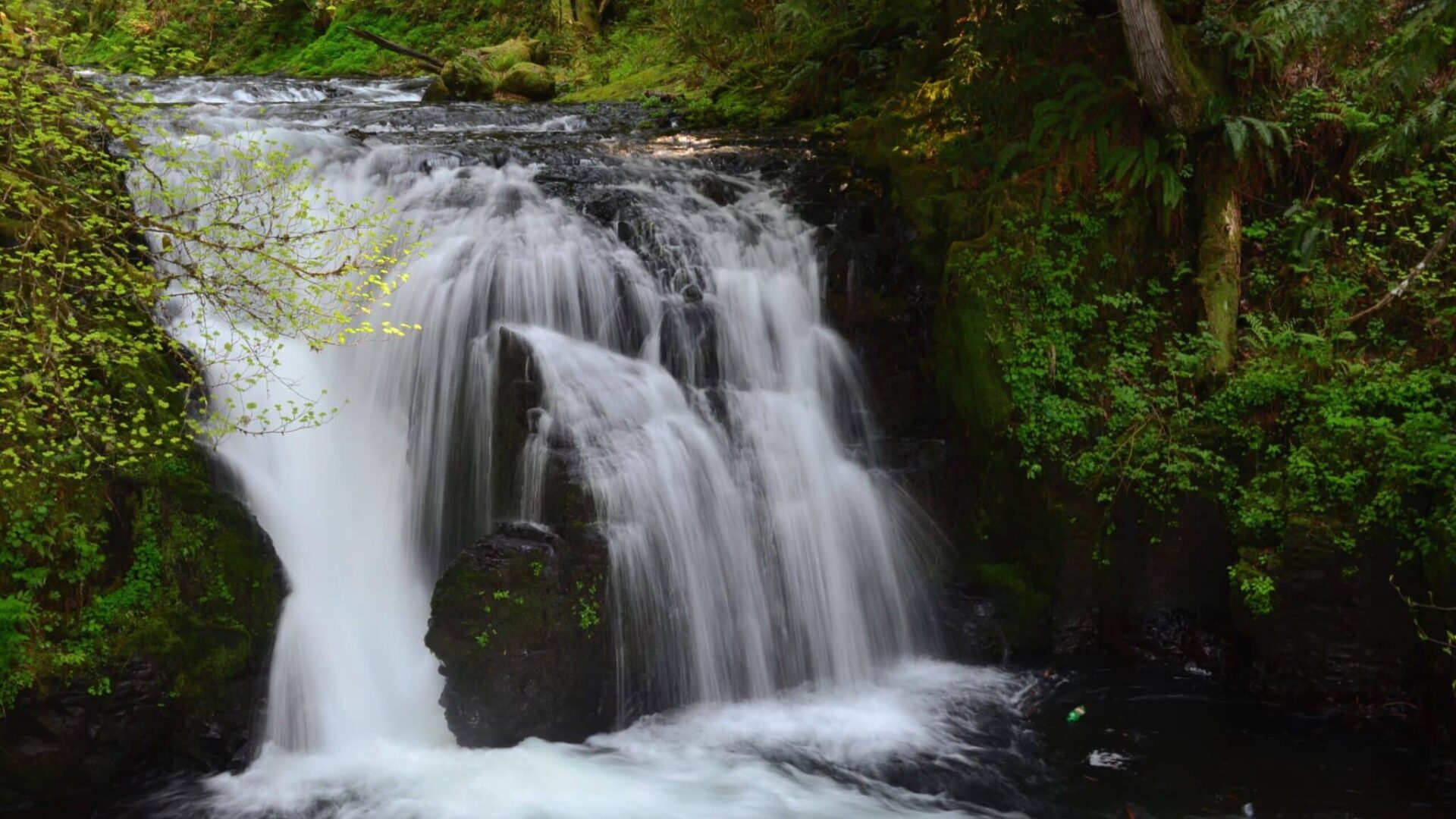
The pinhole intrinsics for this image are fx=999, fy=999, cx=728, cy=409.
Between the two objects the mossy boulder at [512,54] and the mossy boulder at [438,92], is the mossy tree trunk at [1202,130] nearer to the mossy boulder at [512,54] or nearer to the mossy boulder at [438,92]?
the mossy boulder at [438,92]

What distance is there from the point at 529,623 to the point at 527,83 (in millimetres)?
11137

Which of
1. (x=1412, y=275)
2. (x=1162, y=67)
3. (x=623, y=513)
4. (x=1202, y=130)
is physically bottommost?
(x=623, y=513)

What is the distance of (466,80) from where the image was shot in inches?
579

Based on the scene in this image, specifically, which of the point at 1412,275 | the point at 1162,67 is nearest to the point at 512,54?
the point at 1162,67

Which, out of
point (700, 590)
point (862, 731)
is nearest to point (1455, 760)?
point (862, 731)

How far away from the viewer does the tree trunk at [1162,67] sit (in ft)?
23.9

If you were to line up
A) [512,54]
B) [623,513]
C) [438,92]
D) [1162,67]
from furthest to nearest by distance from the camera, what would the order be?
[512,54]
[438,92]
[1162,67]
[623,513]

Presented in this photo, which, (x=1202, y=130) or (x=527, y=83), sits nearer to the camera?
(x=1202, y=130)

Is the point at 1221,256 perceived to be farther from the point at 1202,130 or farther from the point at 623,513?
the point at 623,513

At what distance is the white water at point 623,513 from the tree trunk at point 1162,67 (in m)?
2.87

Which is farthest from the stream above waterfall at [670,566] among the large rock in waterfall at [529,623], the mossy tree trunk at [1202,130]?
the mossy tree trunk at [1202,130]

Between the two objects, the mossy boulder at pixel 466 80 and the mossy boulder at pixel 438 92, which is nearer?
the mossy boulder at pixel 438 92

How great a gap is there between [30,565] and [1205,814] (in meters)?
6.47

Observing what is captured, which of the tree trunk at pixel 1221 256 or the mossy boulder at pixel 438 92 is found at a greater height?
the mossy boulder at pixel 438 92
